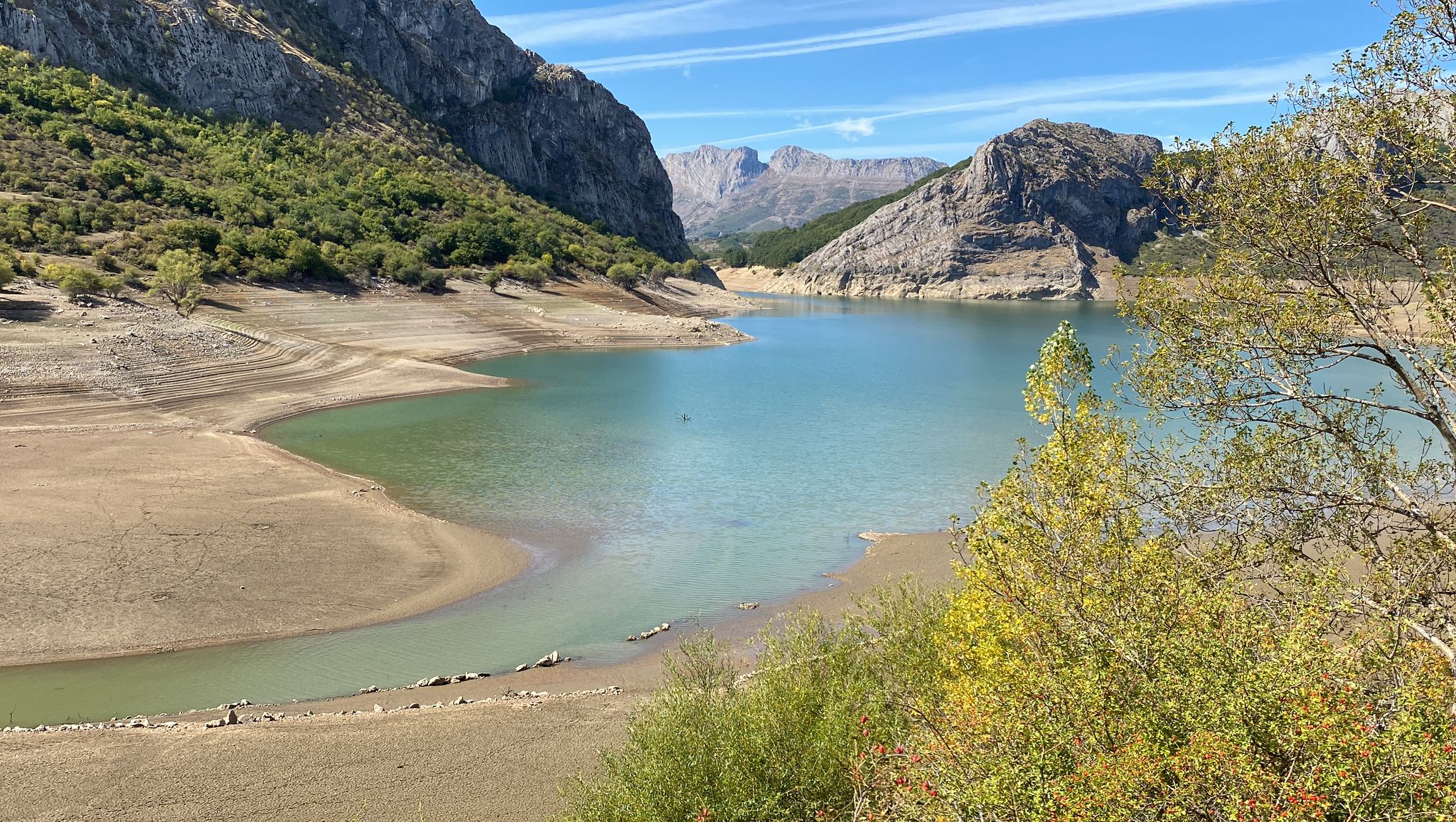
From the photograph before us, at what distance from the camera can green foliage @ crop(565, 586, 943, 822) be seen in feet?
36.8

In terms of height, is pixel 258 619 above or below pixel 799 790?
below

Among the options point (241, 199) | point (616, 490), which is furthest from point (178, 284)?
point (616, 490)

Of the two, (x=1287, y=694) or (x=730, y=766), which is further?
(x=730, y=766)

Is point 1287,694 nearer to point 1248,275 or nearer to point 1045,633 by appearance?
point 1045,633

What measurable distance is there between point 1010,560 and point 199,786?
43.8ft

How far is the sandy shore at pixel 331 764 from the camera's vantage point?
1351 cm

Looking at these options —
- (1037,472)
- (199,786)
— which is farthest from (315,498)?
(1037,472)

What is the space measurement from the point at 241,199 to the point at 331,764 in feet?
310

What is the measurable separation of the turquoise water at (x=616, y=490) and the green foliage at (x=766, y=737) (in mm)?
8479

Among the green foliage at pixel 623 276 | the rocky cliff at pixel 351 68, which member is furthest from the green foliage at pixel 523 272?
the rocky cliff at pixel 351 68

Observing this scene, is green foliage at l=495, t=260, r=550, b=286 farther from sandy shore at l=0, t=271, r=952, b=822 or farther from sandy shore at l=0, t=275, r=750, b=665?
sandy shore at l=0, t=271, r=952, b=822

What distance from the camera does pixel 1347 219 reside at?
10.6 metres

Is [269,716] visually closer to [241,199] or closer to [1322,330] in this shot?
[1322,330]

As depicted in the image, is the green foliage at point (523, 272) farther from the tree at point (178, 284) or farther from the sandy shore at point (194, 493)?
the tree at point (178, 284)
